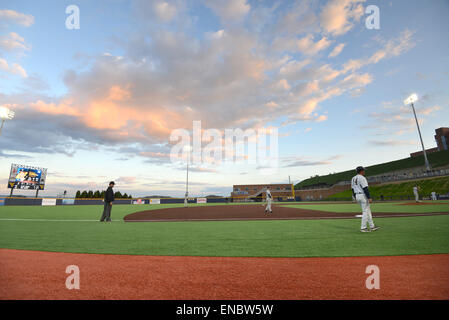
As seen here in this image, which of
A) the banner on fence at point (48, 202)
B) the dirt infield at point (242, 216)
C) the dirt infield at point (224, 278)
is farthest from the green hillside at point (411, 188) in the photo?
the banner on fence at point (48, 202)

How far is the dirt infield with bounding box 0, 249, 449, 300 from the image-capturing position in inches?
98.7

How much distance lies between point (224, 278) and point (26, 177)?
5147cm

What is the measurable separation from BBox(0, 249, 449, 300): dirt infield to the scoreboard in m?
46.7

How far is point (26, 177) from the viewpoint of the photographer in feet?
125

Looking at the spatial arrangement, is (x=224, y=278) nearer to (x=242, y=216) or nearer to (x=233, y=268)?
(x=233, y=268)

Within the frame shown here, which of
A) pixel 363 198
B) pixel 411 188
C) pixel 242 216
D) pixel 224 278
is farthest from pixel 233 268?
pixel 411 188

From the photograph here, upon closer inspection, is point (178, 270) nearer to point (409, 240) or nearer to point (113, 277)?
point (113, 277)

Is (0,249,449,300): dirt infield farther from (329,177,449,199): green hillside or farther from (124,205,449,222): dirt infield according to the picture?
(329,177,449,199): green hillside

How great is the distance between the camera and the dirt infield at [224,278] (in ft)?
8.22
